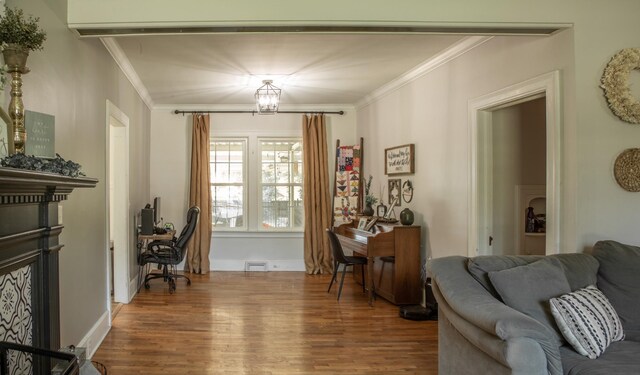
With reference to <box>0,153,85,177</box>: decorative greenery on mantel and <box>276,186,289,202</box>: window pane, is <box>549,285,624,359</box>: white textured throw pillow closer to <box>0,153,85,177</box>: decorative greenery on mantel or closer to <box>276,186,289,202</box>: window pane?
<box>0,153,85,177</box>: decorative greenery on mantel

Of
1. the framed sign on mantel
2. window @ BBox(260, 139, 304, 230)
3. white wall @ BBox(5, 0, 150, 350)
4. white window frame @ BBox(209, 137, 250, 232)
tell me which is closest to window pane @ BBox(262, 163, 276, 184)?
window @ BBox(260, 139, 304, 230)

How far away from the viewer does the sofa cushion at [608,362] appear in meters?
1.89

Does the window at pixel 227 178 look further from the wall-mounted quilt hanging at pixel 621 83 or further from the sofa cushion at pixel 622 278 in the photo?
the sofa cushion at pixel 622 278

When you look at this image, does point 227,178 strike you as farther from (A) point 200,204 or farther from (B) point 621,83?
(B) point 621,83

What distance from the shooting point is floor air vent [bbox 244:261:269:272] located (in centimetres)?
680

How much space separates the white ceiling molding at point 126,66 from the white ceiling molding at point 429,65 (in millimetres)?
3107

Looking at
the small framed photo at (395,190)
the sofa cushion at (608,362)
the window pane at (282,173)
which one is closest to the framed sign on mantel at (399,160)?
the small framed photo at (395,190)

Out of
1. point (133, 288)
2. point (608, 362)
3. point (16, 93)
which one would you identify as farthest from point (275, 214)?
point (608, 362)

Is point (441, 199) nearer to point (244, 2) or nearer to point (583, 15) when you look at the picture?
point (583, 15)

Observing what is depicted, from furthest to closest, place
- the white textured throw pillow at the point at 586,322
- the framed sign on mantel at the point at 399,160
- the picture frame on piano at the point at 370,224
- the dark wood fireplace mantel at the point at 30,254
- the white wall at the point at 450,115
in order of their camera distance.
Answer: the picture frame on piano at the point at 370,224
the framed sign on mantel at the point at 399,160
the white wall at the point at 450,115
the white textured throw pillow at the point at 586,322
the dark wood fireplace mantel at the point at 30,254

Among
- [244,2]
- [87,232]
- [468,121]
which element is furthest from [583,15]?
[87,232]

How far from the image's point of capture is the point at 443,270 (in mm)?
2543

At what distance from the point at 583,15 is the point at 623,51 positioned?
14.3 inches

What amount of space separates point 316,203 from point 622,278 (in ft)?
15.2
